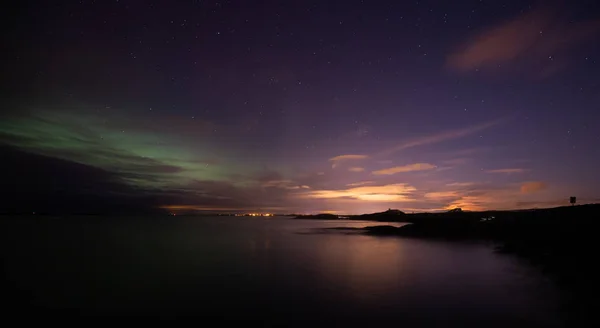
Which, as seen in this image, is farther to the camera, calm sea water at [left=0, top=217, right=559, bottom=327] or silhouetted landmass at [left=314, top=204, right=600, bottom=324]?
silhouetted landmass at [left=314, top=204, right=600, bottom=324]

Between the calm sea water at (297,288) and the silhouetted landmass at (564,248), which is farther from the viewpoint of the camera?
the silhouetted landmass at (564,248)

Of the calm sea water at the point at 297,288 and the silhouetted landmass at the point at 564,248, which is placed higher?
the silhouetted landmass at the point at 564,248

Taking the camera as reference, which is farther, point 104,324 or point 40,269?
point 40,269

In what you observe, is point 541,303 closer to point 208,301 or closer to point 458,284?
point 458,284

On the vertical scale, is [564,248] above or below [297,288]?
above

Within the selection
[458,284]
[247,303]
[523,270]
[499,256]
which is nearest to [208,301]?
[247,303]

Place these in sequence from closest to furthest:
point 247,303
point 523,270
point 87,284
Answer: point 247,303, point 87,284, point 523,270

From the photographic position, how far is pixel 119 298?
896 inches

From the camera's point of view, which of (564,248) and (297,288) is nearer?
(297,288)

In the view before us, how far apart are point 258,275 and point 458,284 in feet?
57.2

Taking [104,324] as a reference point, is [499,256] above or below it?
above

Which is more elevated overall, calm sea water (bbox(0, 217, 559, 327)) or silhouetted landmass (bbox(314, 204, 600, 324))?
silhouetted landmass (bbox(314, 204, 600, 324))

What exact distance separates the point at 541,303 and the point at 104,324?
25.0 metres

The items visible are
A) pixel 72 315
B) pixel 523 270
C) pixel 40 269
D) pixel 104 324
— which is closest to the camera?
pixel 104 324
